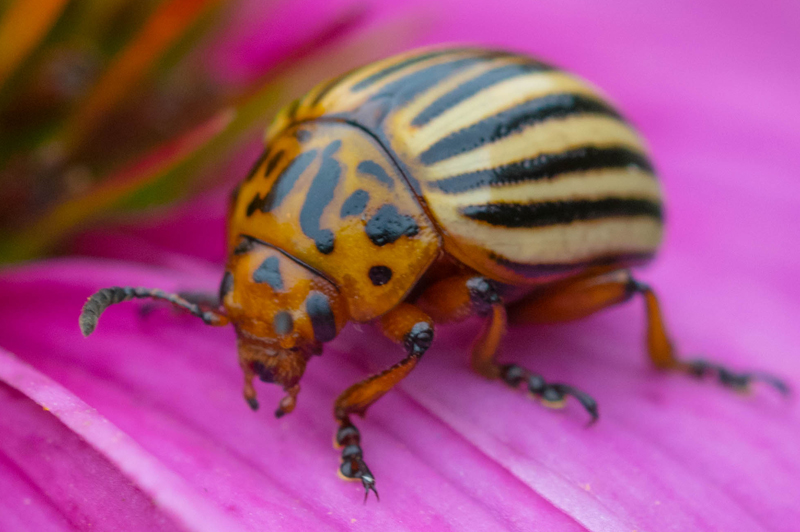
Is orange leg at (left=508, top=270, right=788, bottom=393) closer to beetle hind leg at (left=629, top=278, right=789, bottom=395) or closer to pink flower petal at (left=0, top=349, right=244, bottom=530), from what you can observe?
beetle hind leg at (left=629, top=278, right=789, bottom=395)

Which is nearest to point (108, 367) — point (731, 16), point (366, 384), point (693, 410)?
point (366, 384)

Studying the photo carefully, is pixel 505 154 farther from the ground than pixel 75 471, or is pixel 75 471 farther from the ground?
pixel 505 154

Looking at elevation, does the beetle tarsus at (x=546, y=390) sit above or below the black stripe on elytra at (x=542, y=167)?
below

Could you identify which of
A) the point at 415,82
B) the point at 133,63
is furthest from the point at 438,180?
the point at 133,63

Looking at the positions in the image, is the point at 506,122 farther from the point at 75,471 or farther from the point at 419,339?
the point at 75,471

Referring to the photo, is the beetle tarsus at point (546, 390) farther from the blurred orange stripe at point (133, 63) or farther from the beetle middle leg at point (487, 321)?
the blurred orange stripe at point (133, 63)

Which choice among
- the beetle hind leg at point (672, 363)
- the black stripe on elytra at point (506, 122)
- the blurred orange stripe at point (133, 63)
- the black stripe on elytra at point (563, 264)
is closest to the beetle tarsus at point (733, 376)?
the beetle hind leg at point (672, 363)
